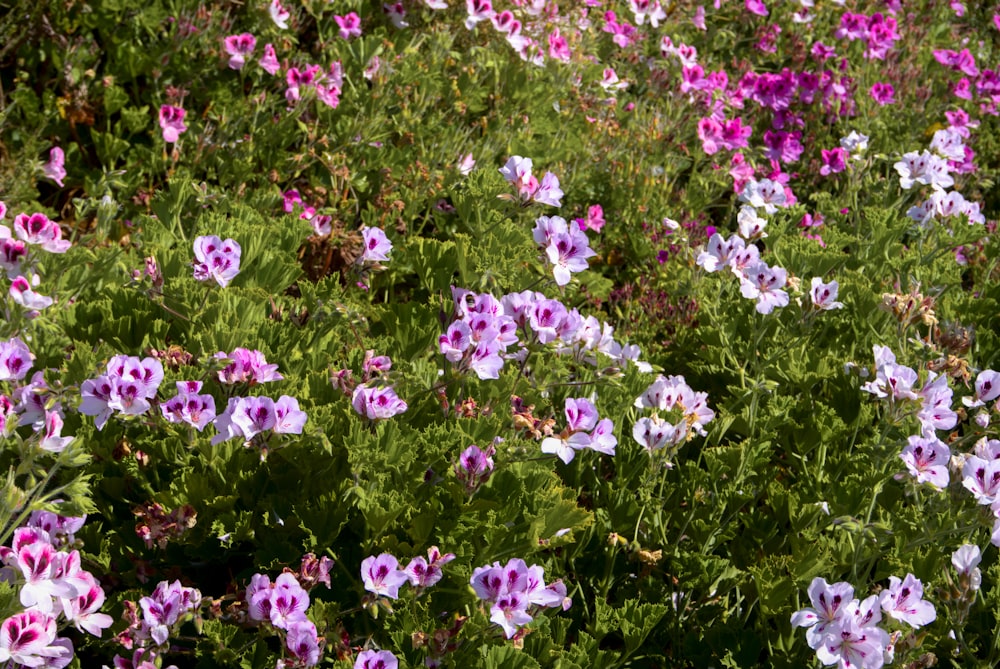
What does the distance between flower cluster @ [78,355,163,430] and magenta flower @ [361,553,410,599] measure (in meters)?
0.66

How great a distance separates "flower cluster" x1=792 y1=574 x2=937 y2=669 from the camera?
233 cm

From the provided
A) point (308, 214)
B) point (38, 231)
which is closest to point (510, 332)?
point (38, 231)

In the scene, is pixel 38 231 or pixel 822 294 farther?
pixel 822 294

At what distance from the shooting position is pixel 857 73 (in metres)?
6.05

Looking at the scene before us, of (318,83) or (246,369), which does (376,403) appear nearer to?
(246,369)

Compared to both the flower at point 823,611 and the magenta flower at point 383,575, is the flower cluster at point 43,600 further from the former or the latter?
the flower at point 823,611

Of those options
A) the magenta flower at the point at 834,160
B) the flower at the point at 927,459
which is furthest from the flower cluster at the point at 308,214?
the magenta flower at the point at 834,160

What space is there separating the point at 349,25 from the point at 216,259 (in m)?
2.21

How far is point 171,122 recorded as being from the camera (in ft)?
13.7

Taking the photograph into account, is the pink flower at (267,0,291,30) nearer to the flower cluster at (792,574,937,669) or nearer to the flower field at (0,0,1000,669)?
the flower field at (0,0,1000,669)

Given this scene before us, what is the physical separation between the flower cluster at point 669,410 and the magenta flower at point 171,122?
2.22 meters

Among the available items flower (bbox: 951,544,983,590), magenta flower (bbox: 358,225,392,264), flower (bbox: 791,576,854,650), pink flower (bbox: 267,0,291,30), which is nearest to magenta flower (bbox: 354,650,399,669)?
flower (bbox: 791,576,854,650)

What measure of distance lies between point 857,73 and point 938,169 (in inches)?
78.4

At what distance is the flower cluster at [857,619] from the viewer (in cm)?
233
